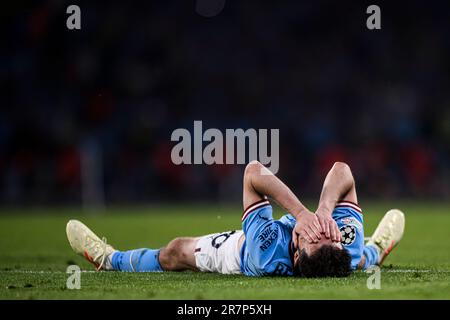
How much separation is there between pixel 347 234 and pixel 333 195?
1.17 feet

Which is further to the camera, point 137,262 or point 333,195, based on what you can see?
point 137,262

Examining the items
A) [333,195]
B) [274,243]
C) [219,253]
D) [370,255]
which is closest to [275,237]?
[274,243]

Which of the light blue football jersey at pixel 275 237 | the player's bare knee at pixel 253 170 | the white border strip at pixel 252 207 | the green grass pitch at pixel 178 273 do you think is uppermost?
the player's bare knee at pixel 253 170

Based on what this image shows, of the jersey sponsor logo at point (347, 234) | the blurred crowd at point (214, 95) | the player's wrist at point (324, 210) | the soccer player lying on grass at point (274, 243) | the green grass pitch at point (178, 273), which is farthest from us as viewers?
the blurred crowd at point (214, 95)

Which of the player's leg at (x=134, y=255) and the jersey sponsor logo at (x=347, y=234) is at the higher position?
the jersey sponsor logo at (x=347, y=234)

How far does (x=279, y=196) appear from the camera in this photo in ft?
22.5

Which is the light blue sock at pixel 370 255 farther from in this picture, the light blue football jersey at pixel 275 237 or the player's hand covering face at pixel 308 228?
the player's hand covering face at pixel 308 228

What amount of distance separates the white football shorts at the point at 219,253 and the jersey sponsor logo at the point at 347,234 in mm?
920

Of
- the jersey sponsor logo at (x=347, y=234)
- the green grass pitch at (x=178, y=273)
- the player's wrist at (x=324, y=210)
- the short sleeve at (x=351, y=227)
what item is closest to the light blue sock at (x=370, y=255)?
Result: the green grass pitch at (x=178, y=273)

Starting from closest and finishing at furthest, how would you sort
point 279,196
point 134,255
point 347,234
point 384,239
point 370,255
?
point 279,196 < point 347,234 < point 370,255 < point 134,255 < point 384,239

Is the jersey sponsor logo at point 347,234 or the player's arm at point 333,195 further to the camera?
the jersey sponsor logo at point 347,234

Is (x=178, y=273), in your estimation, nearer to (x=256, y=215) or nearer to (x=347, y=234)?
(x=256, y=215)

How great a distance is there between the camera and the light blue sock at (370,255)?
7691 mm
